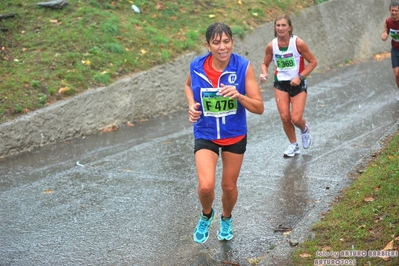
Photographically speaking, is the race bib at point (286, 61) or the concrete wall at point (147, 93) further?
the concrete wall at point (147, 93)

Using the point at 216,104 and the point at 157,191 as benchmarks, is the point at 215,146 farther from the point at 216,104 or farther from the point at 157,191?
the point at 157,191

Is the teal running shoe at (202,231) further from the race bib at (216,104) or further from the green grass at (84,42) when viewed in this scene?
the green grass at (84,42)

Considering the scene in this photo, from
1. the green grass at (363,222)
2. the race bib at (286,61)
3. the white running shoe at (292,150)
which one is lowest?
the white running shoe at (292,150)

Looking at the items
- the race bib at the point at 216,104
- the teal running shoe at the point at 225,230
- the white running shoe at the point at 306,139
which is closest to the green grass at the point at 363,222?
the teal running shoe at the point at 225,230

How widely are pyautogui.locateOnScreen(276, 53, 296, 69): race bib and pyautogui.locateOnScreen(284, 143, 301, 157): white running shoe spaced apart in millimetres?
1111

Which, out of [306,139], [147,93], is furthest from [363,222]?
[147,93]

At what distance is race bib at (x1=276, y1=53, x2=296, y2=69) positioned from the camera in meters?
8.70

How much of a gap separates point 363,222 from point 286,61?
3830mm

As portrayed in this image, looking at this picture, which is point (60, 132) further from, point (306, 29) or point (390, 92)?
point (306, 29)

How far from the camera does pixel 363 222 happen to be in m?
5.33

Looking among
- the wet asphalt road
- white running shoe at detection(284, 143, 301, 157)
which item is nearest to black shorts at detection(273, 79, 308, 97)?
white running shoe at detection(284, 143, 301, 157)

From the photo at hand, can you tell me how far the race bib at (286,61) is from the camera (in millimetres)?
8703

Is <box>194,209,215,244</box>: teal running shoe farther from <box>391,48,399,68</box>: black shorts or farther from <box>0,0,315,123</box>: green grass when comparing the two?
<box>391,48,399,68</box>: black shorts

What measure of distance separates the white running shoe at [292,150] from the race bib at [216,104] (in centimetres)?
350
